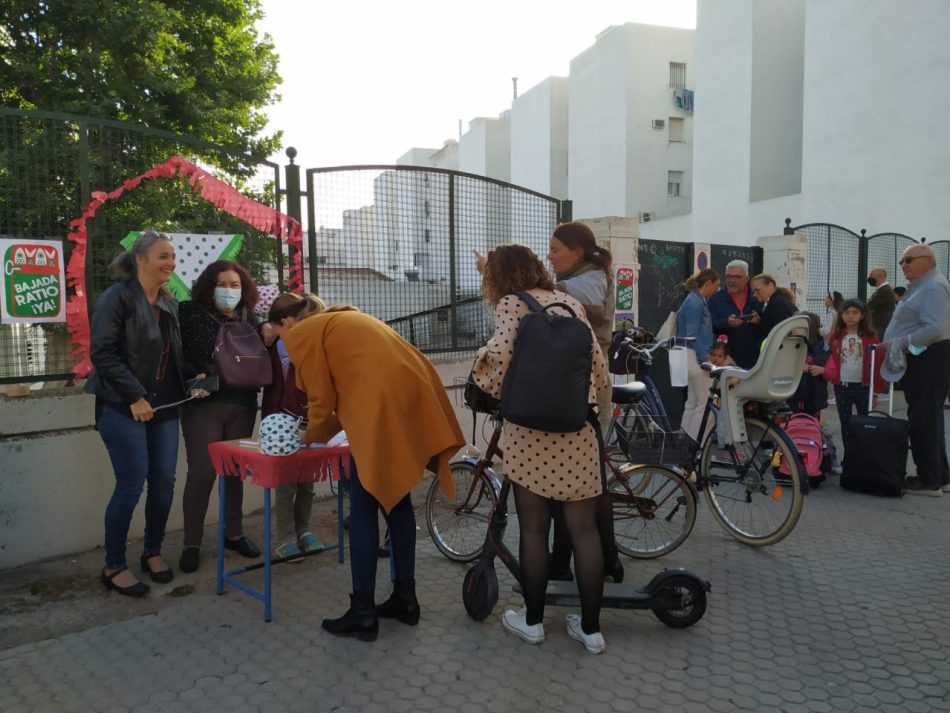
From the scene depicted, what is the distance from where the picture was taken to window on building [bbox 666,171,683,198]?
105 ft

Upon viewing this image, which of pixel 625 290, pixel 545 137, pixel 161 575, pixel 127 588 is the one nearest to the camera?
pixel 127 588

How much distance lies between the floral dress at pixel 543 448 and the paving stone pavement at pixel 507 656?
0.76 meters

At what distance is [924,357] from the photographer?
Answer: 596cm

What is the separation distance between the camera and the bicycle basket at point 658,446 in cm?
439

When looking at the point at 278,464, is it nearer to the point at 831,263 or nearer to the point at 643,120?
the point at 831,263

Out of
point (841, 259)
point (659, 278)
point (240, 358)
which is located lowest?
point (240, 358)

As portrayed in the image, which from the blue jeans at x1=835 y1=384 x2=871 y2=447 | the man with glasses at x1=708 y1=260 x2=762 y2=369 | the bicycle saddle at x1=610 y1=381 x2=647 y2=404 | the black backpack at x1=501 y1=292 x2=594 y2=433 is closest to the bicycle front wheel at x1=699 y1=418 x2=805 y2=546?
the bicycle saddle at x1=610 y1=381 x2=647 y2=404

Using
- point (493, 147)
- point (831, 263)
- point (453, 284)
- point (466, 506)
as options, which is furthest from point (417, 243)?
point (493, 147)

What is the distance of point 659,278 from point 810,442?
345cm

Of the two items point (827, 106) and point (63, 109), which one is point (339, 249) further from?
point (827, 106)

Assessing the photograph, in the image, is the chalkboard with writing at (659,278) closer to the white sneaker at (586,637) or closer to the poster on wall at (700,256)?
the poster on wall at (700,256)

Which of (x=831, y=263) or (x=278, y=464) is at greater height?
(x=831, y=263)

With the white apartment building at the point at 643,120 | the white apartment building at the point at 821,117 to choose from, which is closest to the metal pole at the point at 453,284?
the white apartment building at the point at 821,117

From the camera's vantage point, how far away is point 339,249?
19.4 ft
